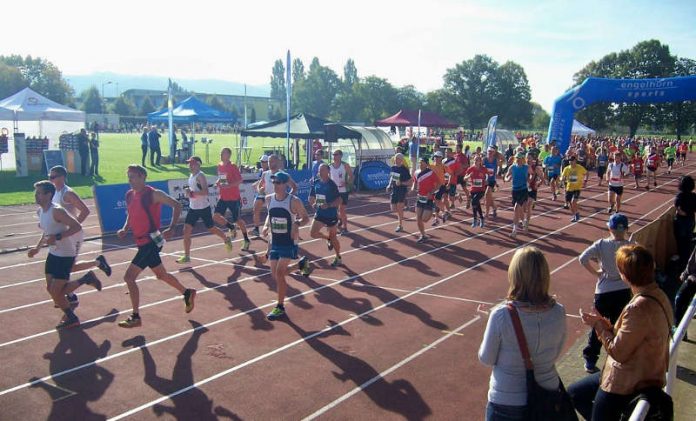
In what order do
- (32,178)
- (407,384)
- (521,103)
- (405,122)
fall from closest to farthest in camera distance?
(407,384), (32,178), (405,122), (521,103)

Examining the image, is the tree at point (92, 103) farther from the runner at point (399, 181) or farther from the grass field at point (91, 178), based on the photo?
the runner at point (399, 181)

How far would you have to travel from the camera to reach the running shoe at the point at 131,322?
7584 mm

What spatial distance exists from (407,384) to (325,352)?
4.12 feet

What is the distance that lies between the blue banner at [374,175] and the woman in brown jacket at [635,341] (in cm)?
1989

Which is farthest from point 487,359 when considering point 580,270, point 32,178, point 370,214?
point 32,178

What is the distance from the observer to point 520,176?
14.3 metres

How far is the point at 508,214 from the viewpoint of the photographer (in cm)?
1828

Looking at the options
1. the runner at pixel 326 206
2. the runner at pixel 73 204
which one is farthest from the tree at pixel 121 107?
the runner at pixel 73 204

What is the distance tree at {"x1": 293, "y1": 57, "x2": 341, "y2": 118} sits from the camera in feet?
348

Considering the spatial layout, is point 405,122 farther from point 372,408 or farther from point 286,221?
point 372,408

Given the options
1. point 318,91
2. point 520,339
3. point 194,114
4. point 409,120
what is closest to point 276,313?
point 520,339

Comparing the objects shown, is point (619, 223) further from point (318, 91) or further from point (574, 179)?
point (318, 91)

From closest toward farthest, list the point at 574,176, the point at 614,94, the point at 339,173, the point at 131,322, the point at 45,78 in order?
the point at 131,322 < the point at 339,173 < the point at 574,176 < the point at 614,94 < the point at 45,78

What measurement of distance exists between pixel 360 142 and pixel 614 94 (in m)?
9.76
